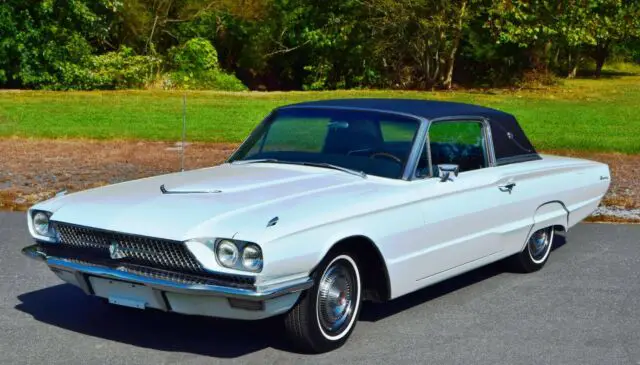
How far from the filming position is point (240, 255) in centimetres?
526

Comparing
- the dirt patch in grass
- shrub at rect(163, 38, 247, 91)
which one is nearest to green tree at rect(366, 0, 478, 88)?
shrub at rect(163, 38, 247, 91)

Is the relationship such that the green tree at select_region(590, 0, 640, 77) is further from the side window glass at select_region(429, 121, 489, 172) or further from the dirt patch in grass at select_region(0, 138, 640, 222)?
the side window glass at select_region(429, 121, 489, 172)

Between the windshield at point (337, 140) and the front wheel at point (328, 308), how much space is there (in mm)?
991

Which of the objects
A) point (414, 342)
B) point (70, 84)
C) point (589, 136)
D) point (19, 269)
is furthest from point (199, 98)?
point (414, 342)

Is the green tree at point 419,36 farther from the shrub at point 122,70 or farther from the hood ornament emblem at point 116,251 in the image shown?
the hood ornament emblem at point 116,251

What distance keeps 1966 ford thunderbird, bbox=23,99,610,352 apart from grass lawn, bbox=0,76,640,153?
1071cm

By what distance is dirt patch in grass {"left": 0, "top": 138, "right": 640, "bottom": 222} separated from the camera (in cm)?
1201

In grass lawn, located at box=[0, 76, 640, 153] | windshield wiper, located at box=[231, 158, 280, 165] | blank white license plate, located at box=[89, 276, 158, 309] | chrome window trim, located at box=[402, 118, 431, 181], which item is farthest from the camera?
grass lawn, located at box=[0, 76, 640, 153]

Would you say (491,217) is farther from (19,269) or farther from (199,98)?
(199,98)

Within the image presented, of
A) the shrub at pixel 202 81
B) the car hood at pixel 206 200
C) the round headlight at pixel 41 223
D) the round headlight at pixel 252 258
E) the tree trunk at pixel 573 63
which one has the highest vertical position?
the car hood at pixel 206 200

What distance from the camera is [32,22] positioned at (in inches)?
1352

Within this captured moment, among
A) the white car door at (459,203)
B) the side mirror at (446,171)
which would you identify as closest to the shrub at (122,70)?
the white car door at (459,203)

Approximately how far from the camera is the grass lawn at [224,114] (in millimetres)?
19672

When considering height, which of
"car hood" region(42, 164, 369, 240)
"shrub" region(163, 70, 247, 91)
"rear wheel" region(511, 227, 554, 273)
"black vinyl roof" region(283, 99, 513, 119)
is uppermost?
"black vinyl roof" region(283, 99, 513, 119)
